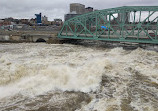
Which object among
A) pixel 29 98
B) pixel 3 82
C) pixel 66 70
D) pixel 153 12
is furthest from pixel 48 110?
pixel 153 12

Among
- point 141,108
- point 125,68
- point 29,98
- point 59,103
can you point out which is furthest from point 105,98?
point 125,68

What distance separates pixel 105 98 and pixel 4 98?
680 centimetres

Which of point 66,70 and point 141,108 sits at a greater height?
point 66,70

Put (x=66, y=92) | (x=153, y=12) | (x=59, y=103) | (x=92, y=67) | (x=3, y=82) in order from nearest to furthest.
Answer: (x=59, y=103)
(x=66, y=92)
(x=3, y=82)
(x=92, y=67)
(x=153, y=12)

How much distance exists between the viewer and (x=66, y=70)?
48.4ft

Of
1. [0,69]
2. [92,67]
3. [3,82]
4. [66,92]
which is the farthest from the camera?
[92,67]

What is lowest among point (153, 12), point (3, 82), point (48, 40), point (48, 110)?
point (48, 110)

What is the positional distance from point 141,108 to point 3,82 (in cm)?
1034

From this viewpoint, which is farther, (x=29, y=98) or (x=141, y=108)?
(x=29, y=98)

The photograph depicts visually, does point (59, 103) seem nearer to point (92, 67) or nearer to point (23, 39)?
point (92, 67)

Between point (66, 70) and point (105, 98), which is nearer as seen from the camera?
point (105, 98)

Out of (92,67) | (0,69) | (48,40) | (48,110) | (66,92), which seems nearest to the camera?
(48,110)

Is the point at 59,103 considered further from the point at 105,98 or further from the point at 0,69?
the point at 0,69

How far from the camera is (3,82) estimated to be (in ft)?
38.1
